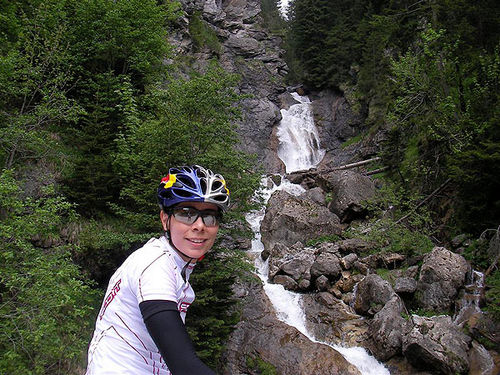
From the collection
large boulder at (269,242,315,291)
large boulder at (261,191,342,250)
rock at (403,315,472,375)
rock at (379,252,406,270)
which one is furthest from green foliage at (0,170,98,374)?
large boulder at (261,191,342,250)

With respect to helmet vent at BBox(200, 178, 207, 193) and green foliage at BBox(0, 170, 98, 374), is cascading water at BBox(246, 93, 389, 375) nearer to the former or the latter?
green foliage at BBox(0, 170, 98, 374)

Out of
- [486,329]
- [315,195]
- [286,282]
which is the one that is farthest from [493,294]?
[315,195]

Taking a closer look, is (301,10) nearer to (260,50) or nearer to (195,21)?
(260,50)

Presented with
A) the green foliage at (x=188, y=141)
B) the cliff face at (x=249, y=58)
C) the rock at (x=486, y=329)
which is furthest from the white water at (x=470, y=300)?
the cliff face at (x=249, y=58)

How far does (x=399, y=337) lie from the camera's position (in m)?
10.2

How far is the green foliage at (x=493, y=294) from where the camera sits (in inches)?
360

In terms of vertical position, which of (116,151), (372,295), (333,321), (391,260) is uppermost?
(116,151)

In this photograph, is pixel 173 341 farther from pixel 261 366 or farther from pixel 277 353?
pixel 277 353

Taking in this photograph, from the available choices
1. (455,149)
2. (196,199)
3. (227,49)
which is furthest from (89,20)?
(227,49)

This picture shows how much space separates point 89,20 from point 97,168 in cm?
665

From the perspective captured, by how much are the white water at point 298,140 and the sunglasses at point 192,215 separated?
29.8m

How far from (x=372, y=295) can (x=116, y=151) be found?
35.2 feet

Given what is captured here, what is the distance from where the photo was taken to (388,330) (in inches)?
412

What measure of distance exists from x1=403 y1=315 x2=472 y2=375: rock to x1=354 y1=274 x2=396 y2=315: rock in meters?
1.78
